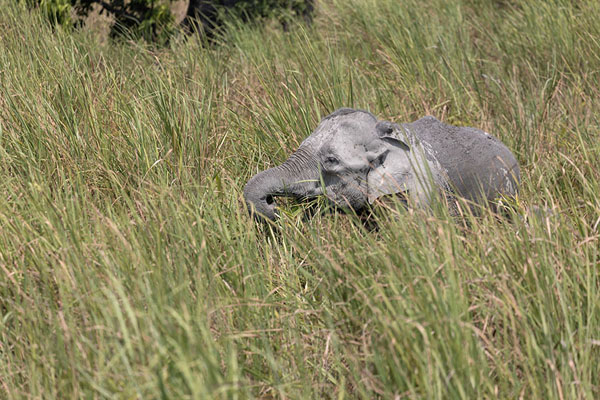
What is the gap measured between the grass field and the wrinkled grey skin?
0.33ft

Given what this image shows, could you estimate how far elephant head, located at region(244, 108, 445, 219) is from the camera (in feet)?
8.30

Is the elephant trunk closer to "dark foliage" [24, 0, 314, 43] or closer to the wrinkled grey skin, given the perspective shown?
the wrinkled grey skin

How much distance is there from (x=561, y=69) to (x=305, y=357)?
9.74 feet

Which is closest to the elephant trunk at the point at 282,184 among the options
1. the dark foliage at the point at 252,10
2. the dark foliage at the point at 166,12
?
the dark foliage at the point at 166,12

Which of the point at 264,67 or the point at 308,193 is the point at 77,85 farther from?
the point at 308,193

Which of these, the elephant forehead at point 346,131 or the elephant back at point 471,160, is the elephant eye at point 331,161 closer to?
the elephant forehead at point 346,131

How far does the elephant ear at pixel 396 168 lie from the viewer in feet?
8.22

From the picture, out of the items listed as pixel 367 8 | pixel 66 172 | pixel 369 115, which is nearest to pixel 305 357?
pixel 369 115

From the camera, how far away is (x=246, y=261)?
88.3 inches

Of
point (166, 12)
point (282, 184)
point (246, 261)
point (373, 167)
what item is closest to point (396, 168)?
point (373, 167)

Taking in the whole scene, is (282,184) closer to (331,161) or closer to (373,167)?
(331,161)

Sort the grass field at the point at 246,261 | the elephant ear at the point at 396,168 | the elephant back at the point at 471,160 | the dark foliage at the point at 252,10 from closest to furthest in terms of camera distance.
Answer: the grass field at the point at 246,261 < the elephant ear at the point at 396,168 < the elephant back at the point at 471,160 < the dark foliage at the point at 252,10

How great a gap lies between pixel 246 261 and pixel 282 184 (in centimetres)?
42

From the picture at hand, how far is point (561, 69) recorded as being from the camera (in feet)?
14.0
